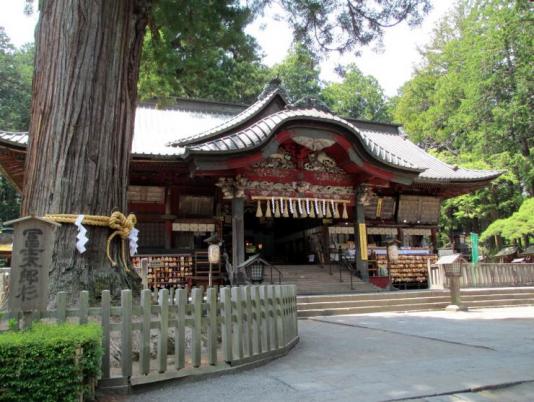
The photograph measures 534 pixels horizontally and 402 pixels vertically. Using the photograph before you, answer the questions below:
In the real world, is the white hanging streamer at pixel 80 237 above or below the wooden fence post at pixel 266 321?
above

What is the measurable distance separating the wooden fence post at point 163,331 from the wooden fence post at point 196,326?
0.34 meters

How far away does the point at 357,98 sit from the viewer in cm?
4612

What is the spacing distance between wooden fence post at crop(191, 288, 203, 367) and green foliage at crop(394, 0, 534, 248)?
24.7 meters

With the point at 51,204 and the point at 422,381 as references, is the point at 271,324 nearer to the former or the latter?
the point at 422,381

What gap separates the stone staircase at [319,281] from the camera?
14.3m

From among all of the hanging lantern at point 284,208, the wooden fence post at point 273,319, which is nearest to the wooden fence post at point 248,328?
the wooden fence post at point 273,319

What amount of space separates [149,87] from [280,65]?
35.9 meters

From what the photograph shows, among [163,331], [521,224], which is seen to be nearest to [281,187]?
[163,331]

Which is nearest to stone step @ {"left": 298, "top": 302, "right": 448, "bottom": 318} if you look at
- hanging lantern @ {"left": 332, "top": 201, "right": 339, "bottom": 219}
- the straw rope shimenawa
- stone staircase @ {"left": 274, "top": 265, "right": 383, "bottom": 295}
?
stone staircase @ {"left": 274, "top": 265, "right": 383, "bottom": 295}

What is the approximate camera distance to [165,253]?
1430 cm

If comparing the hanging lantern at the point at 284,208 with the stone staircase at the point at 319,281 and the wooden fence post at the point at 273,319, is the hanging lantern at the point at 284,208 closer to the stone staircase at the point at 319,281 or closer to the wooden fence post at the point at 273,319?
the stone staircase at the point at 319,281

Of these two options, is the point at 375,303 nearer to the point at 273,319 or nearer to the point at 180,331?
the point at 273,319

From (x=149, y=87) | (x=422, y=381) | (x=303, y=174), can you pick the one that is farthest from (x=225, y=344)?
(x=303, y=174)

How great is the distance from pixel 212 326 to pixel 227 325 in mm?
192
